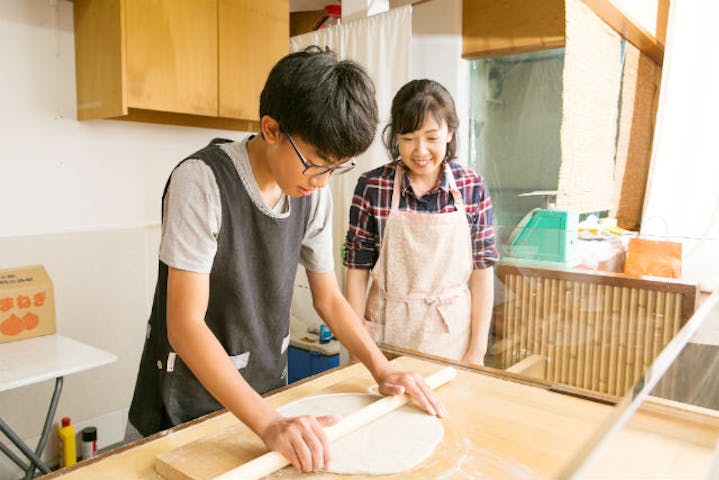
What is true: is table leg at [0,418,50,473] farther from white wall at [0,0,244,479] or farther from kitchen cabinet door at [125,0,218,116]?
kitchen cabinet door at [125,0,218,116]

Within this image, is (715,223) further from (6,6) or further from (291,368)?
(6,6)

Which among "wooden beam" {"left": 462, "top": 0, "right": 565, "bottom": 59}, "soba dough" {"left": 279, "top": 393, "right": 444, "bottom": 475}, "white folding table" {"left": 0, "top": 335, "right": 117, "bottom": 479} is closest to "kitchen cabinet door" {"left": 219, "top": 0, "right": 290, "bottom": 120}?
"wooden beam" {"left": 462, "top": 0, "right": 565, "bottom": 59}

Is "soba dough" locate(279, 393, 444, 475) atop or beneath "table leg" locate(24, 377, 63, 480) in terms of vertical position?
atop

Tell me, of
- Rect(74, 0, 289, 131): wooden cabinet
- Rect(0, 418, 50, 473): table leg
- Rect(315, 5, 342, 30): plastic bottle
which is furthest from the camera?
Rect(315, 5, 342, 30): plastic bottle

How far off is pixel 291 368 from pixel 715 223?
205cm

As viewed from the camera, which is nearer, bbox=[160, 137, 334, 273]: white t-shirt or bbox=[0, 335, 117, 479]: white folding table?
bbox=[160, 137, 334, 273]: white t-shirt

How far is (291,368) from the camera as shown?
118 inches

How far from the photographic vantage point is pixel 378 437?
92 cm

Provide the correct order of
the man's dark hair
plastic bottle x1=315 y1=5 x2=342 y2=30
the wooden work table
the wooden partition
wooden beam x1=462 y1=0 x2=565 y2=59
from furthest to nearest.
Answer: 1. plastic bottle x1=315 y1=5 x2=342 y2=30
2. wooden beam x1=462 y1=0 x2=565 y2=59
3. the wooden partition
4. the man's dark hair
5. the wooden work table

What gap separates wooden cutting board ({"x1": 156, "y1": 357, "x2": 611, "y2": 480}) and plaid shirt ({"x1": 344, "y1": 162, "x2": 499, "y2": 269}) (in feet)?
1.89

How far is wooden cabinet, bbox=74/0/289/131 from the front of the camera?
2279 mm

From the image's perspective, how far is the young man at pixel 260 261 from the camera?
2.85 ft

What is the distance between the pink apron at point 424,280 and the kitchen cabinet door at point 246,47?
1.35 meters

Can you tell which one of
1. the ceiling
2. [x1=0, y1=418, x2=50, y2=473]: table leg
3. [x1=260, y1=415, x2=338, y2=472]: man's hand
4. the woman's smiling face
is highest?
the ceiling
